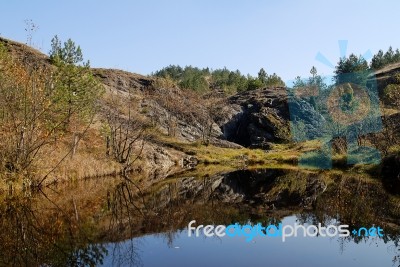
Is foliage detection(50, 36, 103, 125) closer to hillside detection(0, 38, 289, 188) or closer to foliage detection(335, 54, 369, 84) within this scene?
hillside detection(0, 38, 289, 188)

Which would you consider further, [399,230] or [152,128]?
[152,128]

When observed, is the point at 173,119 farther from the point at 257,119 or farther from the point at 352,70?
the point at 352,70

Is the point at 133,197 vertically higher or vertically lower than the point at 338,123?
lower

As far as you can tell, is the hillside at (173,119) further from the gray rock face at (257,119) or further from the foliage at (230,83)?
the foliage at (230,83)

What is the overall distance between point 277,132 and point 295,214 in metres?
59.5

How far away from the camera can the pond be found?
1259 cm

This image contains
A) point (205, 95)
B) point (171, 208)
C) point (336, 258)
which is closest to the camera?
point (336, 258)

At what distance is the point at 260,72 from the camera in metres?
137

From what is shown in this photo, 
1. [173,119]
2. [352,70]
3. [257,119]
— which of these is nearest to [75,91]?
[173,119]

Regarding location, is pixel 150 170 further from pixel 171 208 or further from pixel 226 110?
pixel 226 110

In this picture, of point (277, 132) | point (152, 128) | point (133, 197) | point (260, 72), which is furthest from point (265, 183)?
point (260, 72)

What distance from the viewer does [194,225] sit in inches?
683

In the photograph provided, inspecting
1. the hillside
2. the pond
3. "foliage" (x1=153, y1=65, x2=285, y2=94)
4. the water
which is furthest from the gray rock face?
the water

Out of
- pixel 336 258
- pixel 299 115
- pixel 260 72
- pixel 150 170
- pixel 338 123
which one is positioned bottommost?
pixel 336 258
